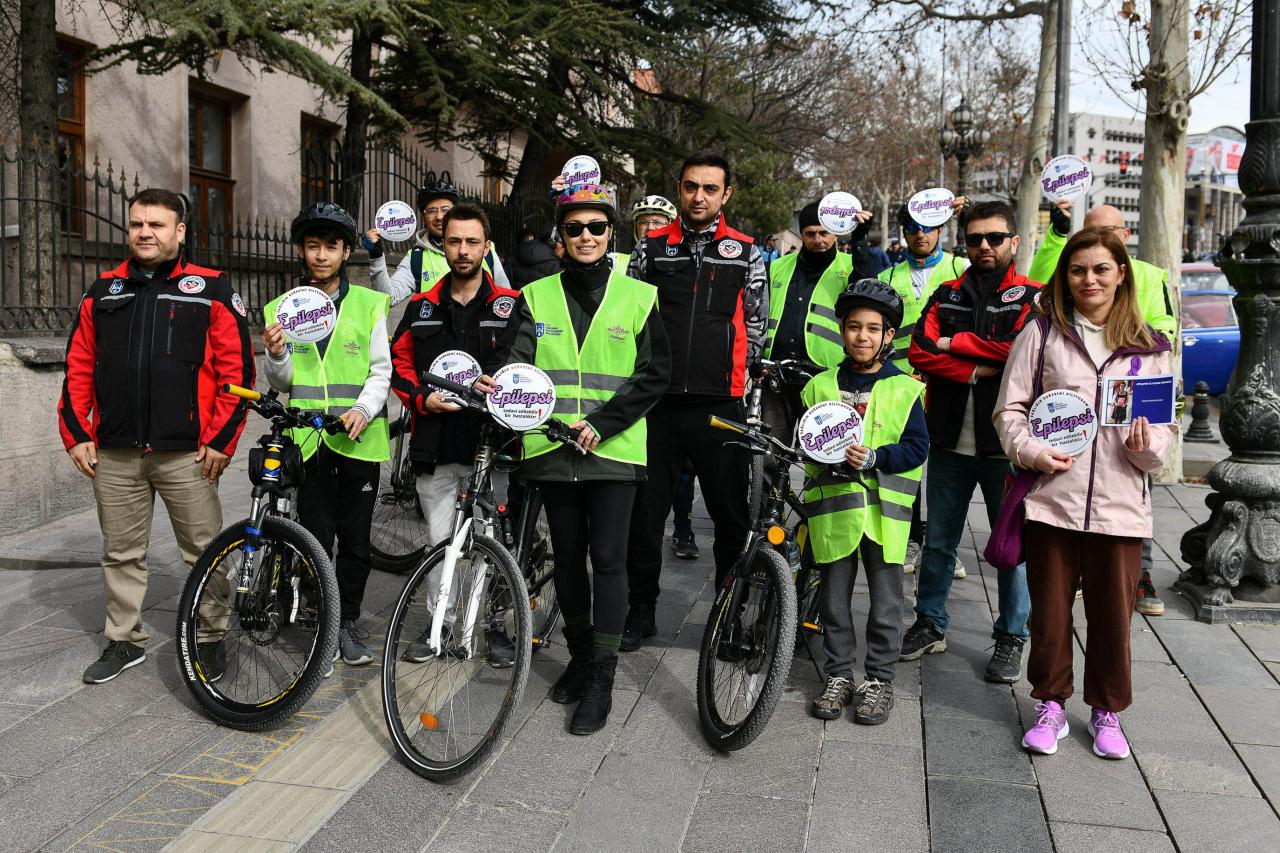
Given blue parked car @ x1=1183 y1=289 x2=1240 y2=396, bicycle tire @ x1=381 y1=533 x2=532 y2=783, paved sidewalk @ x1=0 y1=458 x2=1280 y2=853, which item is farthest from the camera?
blue parked car @ x1=1183 y1=289 x2=1240 y2=396

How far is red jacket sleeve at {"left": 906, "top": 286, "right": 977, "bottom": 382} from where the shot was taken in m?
5.02

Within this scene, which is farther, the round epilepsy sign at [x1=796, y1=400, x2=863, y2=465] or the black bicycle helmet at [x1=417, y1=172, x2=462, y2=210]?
the black bicycle helmet at [x1=417, y1=172, x2=462, y2=210]

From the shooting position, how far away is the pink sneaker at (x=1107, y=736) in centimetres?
409

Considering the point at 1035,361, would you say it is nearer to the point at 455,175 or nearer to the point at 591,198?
the point at 591,198

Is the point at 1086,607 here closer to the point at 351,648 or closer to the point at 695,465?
the point at 695,465

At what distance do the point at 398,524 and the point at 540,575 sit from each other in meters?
1.77

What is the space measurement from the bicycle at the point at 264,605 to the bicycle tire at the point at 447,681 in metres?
0.29

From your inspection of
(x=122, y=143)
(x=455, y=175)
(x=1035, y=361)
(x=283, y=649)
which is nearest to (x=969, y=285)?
(x=1035, y=361)

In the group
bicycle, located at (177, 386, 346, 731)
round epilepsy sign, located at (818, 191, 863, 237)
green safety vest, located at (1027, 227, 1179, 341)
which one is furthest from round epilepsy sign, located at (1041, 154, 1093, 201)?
bicycle, located at (177, 386, 346, 731)

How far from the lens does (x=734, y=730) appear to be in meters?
4.06

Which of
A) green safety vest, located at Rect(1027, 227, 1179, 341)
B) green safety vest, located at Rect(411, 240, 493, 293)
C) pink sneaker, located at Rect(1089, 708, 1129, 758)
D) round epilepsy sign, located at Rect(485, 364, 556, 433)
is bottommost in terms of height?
pink sneaker, located at Rect(1089, 708, 1129, 758)

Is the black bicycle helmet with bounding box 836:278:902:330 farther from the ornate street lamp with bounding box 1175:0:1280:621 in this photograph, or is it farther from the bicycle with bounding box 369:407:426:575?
the bicycle with bounding box 369:407:426:575

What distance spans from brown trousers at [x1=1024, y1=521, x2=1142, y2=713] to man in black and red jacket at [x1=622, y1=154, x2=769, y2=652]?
1394mm

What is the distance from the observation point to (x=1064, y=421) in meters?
4.06
